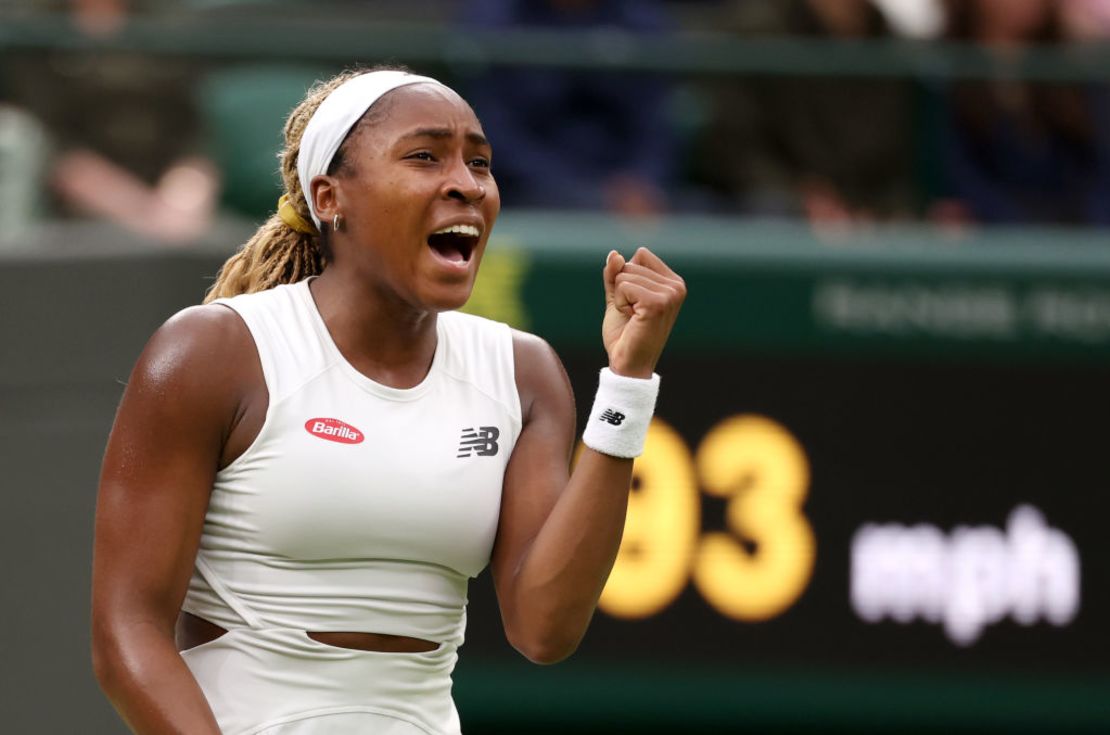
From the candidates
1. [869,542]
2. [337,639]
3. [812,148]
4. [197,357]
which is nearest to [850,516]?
[869,542]

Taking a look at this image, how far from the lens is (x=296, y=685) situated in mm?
3010

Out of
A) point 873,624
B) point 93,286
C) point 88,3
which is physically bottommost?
point 873,624

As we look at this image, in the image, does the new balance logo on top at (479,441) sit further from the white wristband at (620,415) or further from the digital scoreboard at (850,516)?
the digital scoreboard at (850,516)

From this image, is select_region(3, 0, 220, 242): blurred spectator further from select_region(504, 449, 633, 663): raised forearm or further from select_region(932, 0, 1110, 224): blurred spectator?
select_region(504, 449, 633, 663): raised forearm

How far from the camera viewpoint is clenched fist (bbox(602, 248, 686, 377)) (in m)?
2.99

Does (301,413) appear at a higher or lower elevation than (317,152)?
lower

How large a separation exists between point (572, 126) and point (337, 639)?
361 cm

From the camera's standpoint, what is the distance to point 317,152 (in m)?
3.12

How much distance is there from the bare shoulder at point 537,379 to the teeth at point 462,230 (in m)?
0.27

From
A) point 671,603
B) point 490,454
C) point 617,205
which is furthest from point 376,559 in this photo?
point 617,205

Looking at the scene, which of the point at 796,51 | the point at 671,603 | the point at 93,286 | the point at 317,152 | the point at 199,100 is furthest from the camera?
the point at 796,51

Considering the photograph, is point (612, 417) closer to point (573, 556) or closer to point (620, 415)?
point (620, 415)

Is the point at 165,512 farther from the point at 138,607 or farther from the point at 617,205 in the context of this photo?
the point at 617,205

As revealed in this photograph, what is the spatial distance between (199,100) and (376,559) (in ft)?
11.1
